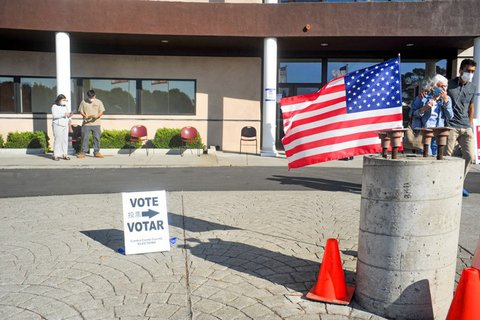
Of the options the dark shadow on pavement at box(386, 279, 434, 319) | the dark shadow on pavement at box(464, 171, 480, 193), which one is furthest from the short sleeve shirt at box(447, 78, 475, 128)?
the dark shadow on pavement at box(386, 279, 434, 319)

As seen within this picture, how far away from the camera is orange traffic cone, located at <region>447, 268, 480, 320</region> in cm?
280

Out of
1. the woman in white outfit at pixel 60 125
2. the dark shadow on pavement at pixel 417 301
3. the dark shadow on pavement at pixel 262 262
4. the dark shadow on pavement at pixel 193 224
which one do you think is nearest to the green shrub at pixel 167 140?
the woman in white outfit at pixel 60 125

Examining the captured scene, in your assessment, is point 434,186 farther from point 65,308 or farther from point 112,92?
point 112,92

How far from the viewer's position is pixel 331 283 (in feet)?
11.6

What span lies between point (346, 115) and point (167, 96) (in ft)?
45.4

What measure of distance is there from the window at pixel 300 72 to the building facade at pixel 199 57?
0.13 ft

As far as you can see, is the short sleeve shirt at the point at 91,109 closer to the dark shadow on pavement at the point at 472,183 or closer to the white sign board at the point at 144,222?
the white sign board at the point at 144,222

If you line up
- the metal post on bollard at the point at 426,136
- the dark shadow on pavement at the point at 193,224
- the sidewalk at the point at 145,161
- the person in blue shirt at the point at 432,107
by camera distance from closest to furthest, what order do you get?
1. the metal post on bollard at the point at 426,136
2. the dark shadow on pavement at the point at 193,224
3. the person in blue shirt at the point at 432,107
4. the sidewalk at the point at 145,161

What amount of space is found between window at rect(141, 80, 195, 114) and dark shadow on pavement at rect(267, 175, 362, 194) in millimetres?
8025

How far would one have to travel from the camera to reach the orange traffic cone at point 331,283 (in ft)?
11.5

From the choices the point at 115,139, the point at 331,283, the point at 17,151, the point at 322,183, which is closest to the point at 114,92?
the point at 115,139

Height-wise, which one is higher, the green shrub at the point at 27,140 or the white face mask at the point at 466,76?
the white face mask at the point at 466,76

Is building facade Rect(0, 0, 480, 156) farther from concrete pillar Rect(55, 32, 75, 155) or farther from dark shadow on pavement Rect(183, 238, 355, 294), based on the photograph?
dark shadow on pavement Rect(183, 238, 355, 294)

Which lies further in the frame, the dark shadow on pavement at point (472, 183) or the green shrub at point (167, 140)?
the green shrub at point (167, 140)
